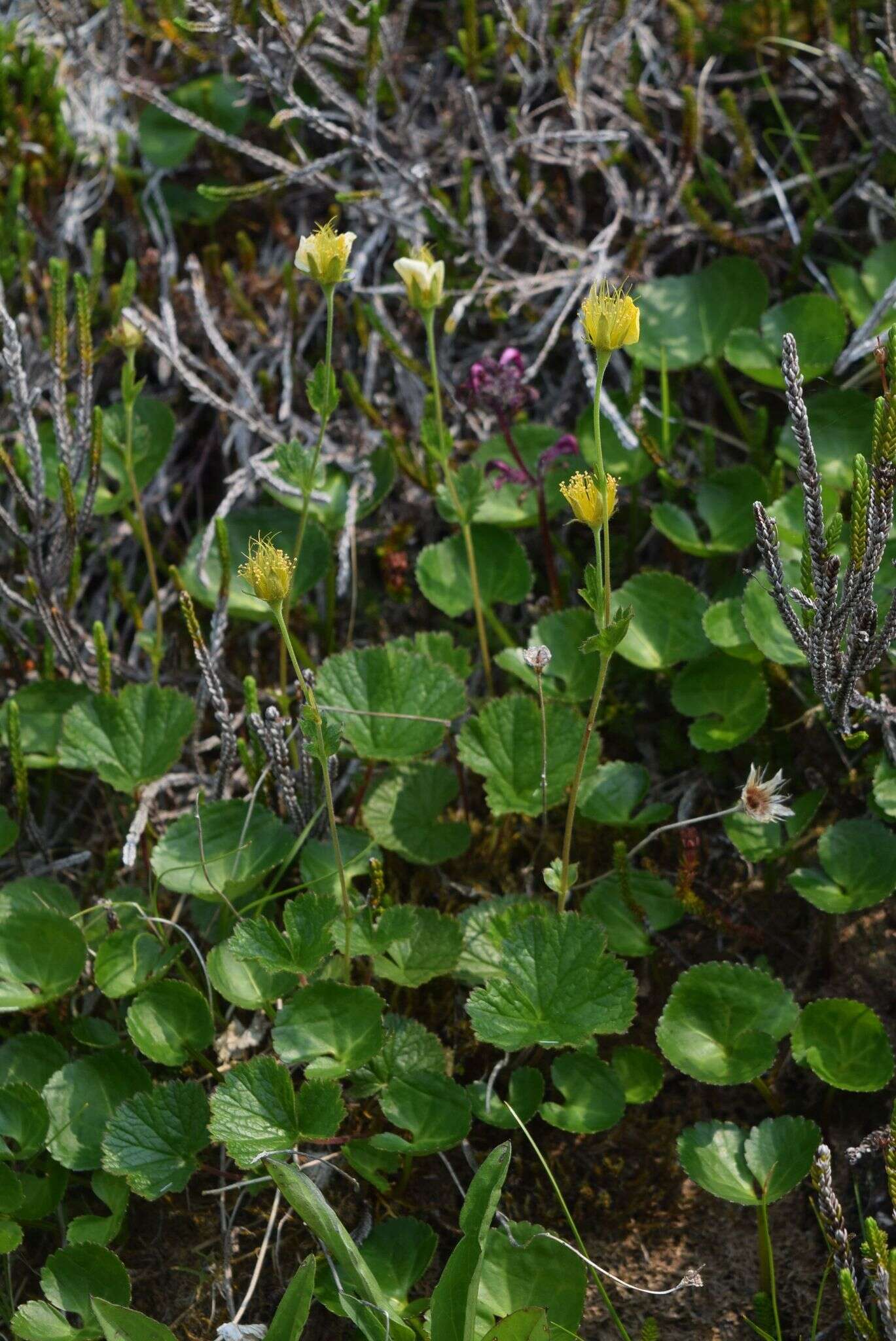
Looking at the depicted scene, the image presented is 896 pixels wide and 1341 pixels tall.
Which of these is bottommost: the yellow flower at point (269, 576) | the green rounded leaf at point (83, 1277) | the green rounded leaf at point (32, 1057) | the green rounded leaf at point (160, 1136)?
the green rounded leaf at point (83, 1277)

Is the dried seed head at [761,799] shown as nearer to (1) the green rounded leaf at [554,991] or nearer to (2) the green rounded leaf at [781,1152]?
(1) the green rounded leaf at [554,991]

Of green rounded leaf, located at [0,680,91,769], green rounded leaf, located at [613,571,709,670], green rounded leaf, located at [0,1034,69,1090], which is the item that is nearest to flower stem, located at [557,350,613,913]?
green rounded leaf, located at [613,571,709,670]

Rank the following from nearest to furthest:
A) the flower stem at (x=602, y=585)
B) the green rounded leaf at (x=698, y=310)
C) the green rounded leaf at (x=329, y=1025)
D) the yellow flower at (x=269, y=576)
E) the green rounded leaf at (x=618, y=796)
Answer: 1. the flower stem at (x=602, y=585)
2. the yellow flower at (x=269, y=576)
3. the green rounded leaf at (x=329, y=1025)
4. the green rounded leaf at (x=618, y=796)
5. the green rounded leaf at (x=698, y=310)

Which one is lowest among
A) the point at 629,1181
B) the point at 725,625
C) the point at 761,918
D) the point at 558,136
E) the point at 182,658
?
the point at 629,1181

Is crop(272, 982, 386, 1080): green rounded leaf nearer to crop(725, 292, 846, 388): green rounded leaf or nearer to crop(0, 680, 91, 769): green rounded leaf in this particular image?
crop(0, 680, 91, 769): green rounded leaf

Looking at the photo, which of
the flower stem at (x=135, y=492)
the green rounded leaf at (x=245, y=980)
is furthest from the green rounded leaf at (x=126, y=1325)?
the flower stem at (x=135, y=492)

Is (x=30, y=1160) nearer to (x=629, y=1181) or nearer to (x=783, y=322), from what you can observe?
(x=629, y=1181)

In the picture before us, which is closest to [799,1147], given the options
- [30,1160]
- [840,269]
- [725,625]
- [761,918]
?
[761,918]

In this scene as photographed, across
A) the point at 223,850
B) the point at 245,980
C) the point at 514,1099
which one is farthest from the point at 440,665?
the point at 514,1099
